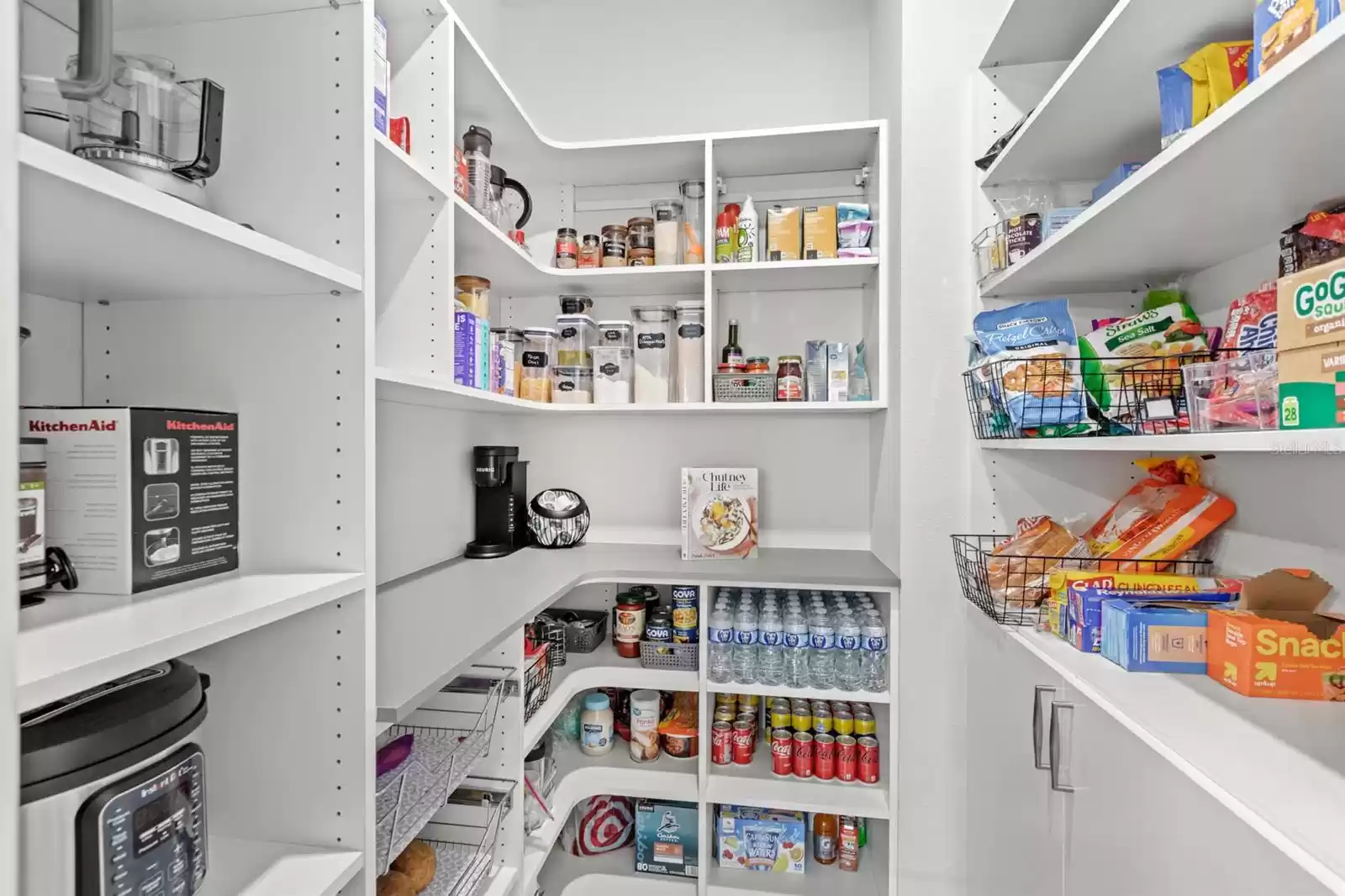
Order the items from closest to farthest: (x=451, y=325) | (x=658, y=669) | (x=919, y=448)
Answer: (x=451, y=325) → (x=919, y=448) → (x=658, y=669)

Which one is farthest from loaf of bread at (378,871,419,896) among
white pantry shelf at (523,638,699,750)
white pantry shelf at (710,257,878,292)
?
white pantry shelf at (710,257,878,292)

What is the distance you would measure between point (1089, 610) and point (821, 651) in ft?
2.70

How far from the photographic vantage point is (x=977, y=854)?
1.58m

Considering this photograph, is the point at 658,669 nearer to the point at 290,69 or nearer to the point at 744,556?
the point at 744,556

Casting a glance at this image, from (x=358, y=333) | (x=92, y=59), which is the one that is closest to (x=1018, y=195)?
(x=358, y=333)

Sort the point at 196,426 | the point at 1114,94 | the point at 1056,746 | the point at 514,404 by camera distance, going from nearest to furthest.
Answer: the point at 196,426
the point at 1056,746
the point at 1114,94
the point at 514,404

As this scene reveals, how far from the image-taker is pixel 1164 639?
100 centimetres

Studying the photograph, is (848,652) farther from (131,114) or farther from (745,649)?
(131,114)

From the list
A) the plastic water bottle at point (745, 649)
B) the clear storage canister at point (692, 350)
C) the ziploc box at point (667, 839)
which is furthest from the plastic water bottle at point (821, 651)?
the clear storage canister at point (692, 350)

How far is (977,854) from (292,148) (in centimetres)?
212

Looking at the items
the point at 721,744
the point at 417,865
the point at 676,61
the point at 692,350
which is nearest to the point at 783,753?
the point at 721,744

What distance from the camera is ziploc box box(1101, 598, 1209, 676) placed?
993mm

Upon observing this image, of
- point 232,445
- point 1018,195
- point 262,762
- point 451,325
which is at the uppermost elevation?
point 1018,195

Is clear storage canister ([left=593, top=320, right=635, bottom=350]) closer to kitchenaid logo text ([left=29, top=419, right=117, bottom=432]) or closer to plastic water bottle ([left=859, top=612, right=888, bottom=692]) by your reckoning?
plastic water bottle ([left=859, top=612, right=888, bottom=692])
